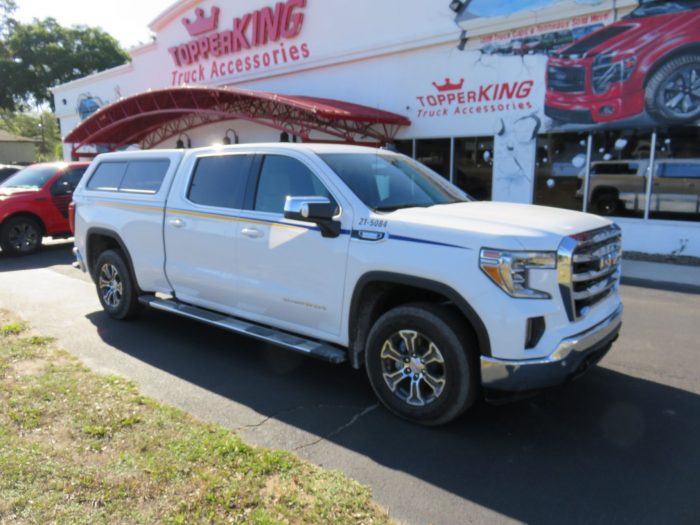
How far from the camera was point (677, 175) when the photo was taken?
10000 mm

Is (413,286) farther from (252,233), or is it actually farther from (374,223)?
(252,233)

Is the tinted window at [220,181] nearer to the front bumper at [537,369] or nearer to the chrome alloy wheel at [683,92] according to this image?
the front bumper at [537,369]

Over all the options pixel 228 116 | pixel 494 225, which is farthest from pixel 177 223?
pixel 228 116

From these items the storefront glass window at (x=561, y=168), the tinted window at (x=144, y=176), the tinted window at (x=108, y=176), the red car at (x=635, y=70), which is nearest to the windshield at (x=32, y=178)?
the tinted window at (x=108, y=176)

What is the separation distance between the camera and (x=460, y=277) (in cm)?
328

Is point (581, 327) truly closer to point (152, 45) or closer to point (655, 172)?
point (655, 172)

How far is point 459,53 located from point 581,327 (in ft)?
34.6

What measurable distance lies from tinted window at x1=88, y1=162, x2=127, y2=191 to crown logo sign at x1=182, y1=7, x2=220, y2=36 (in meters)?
14.0

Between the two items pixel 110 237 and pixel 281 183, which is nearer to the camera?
pixel 281 183

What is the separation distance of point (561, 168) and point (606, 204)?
3.92ft

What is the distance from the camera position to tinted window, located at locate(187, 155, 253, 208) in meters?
4.73

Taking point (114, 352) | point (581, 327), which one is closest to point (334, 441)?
point (581, 327)

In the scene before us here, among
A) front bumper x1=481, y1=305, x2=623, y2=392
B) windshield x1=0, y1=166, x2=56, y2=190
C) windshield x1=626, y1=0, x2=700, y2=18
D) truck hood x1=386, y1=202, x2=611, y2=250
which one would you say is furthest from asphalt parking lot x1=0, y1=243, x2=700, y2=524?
windshield x1=626, y1=0, x2=700, y2=18

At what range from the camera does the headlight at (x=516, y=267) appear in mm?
3145
